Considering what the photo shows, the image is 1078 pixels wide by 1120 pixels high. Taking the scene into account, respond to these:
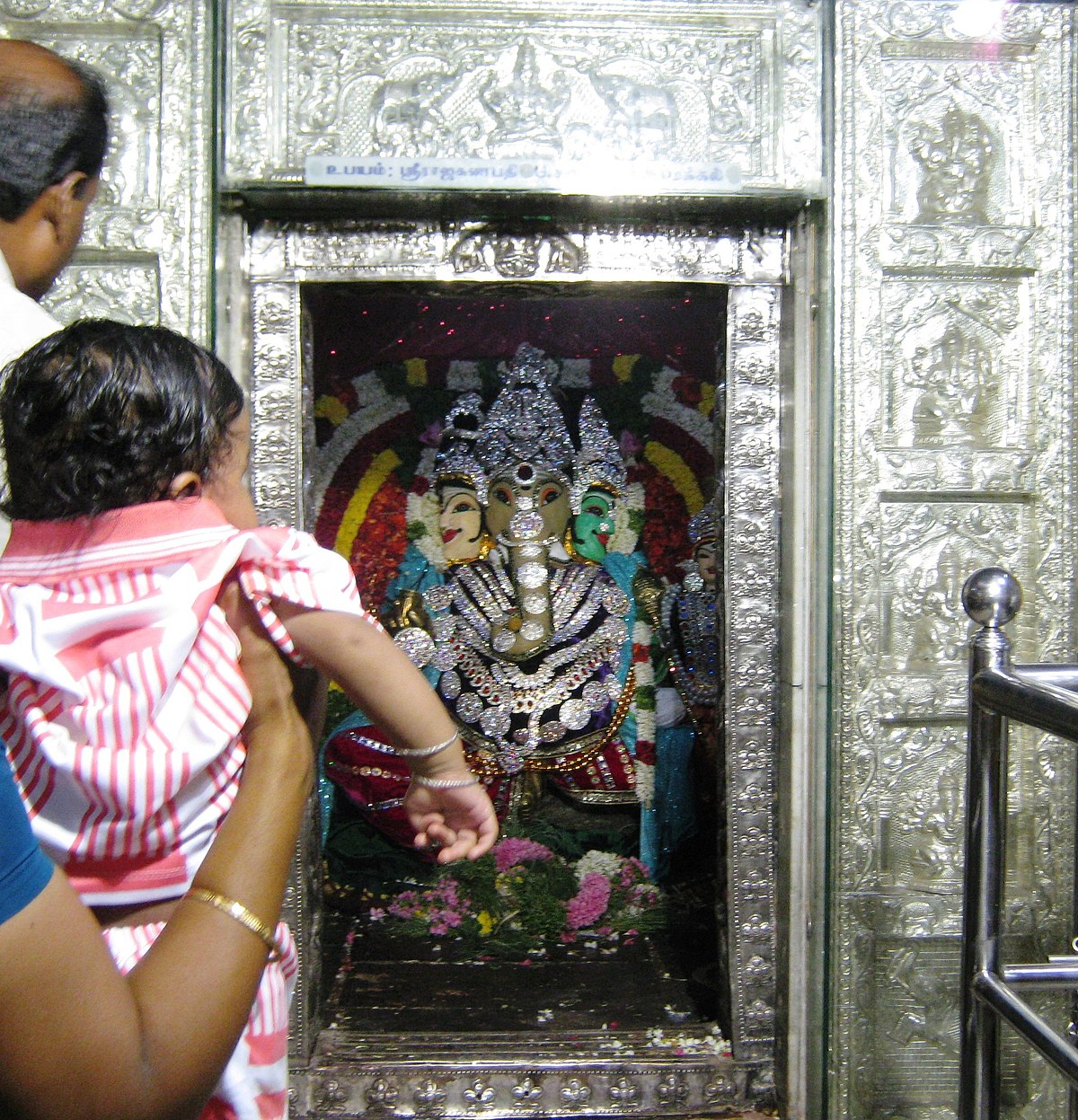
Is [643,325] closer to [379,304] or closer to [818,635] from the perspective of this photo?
[379,304]

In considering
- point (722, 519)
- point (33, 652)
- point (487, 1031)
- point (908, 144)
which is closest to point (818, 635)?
point (722, 519)

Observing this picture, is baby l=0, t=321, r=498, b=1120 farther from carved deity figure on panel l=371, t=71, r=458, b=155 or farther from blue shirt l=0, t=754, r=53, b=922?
carved deity figure on panel l=371, t=71, r=458, b=155

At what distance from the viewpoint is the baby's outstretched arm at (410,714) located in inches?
39.8

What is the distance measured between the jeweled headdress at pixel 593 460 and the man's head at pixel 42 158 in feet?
8.11

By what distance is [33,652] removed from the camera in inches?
34.4

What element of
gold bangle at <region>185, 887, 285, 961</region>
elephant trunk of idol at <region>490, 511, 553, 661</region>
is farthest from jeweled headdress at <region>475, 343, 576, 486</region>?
gold bangle at <region>185, 887, 285, 961</region>

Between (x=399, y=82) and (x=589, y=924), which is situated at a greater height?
(x=399, y=82)

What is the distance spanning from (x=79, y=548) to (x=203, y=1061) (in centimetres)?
52

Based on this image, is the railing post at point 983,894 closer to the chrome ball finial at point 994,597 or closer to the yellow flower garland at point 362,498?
the chrome ball finial at point 994,597

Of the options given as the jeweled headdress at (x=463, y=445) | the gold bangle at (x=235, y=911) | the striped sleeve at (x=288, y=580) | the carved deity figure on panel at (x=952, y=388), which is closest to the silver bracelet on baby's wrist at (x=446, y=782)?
the striped sleeve at (x=288, y=580)

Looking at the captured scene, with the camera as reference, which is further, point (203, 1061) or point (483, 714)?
point (483, 714)

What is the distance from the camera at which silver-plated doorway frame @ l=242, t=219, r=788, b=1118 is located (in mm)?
2396

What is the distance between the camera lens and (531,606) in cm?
362

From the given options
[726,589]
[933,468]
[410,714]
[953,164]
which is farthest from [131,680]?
[953,164]
